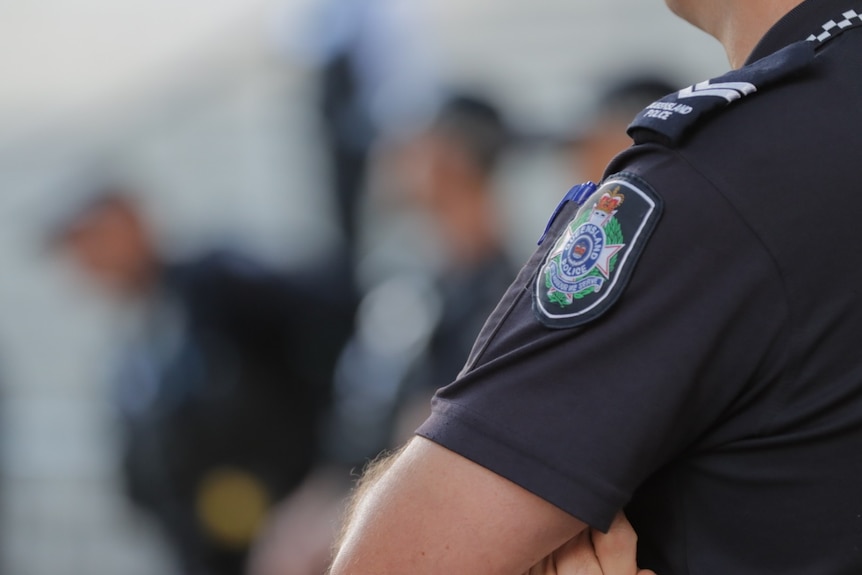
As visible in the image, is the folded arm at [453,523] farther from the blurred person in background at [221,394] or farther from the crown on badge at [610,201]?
the blurred person in background at [221,394]

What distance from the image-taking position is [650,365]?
31.6 inches

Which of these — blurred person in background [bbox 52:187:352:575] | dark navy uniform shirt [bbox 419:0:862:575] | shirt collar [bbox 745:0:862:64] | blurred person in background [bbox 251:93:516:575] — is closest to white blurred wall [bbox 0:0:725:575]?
blurred person in background [bbox 52:187:352:575]

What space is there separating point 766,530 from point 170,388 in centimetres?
202

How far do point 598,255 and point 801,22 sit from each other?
0.28 metres

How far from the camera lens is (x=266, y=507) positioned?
2.60 meters

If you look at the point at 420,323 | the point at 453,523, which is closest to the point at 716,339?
the point at 453,523

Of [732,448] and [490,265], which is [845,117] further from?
[490,265]

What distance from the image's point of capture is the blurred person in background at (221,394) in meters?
2.56

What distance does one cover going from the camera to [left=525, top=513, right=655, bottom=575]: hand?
2.96 ft

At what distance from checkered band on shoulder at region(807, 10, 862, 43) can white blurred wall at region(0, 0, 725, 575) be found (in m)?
2.35

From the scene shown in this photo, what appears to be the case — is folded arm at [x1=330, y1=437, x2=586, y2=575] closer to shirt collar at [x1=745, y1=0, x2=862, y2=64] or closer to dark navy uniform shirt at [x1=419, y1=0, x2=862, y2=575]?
dark navy uniform shirt at [x1=419, y1=0, x2=862, y2=575]

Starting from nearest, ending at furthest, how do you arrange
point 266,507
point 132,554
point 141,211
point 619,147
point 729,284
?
point 729,284 → point 619,147 → point 266,507 → point 141,211 → point 132,554

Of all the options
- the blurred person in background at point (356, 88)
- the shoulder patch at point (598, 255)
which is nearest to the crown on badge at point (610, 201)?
the shoulder patch at point (598, 255)

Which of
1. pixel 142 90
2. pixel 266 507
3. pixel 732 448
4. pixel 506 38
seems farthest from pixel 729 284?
pixel 142 90
